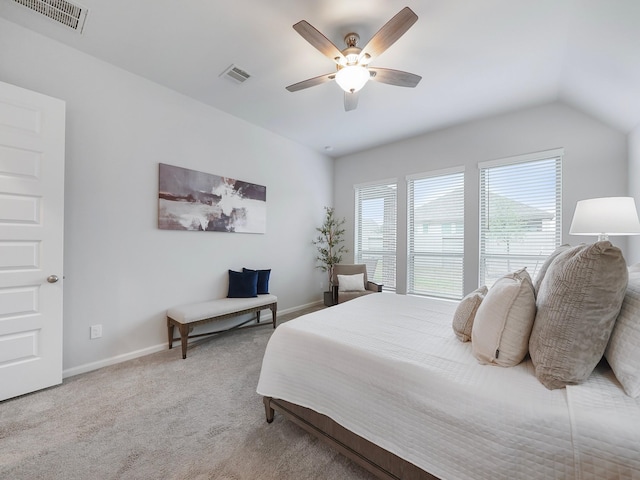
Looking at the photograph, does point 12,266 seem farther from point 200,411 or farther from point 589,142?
point 589,142

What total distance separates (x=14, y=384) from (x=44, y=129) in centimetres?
196

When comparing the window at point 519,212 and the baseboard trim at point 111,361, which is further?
the window at point 519,212

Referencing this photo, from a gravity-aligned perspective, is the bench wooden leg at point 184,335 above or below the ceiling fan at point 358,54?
below

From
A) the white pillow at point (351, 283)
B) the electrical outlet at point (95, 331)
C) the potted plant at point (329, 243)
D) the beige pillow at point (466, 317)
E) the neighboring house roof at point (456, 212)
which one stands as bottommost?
the electrical outlet at point (95, 331)

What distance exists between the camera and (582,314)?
0.97m

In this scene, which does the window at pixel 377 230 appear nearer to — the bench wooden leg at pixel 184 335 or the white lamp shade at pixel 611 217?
the white lamp shade at pixel 611 217

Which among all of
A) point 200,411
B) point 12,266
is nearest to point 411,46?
point 200,411

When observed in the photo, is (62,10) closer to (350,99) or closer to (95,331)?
(350,99)

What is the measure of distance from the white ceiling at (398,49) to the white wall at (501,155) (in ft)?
0.66

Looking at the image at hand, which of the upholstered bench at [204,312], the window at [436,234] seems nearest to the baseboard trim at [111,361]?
the upholstered bench at [204,312]

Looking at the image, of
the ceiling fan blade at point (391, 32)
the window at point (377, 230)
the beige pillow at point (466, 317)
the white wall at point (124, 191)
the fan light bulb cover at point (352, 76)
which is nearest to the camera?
the beige pillow at point (466, 317)

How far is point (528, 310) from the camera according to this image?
117 centimetres

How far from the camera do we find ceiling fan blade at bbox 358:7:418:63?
1.59 m

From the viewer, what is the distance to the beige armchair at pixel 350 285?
4004 mm
